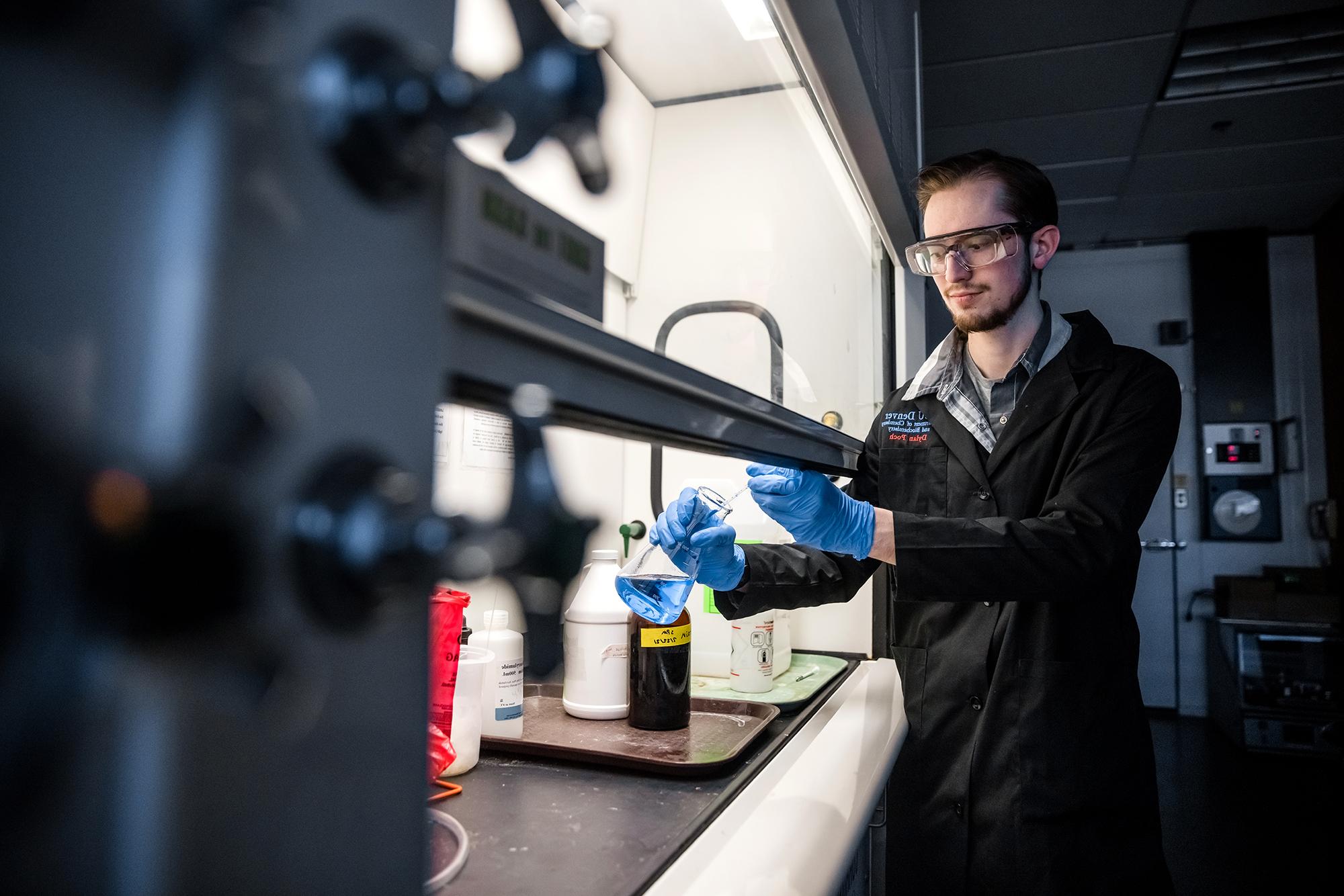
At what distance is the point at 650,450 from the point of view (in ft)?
6.01

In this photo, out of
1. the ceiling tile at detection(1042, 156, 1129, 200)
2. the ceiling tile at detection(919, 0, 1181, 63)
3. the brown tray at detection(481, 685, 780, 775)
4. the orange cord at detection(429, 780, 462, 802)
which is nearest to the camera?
the orange cord at detection(429, 780, 462, 802)

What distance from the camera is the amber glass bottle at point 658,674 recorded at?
1.16 metres

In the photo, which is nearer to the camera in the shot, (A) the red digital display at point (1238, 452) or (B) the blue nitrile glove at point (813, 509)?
(B) the blue nitrile glove at point (813, 509)

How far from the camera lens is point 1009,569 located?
1.26 m

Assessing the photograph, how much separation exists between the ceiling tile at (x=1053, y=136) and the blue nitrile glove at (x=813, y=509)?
3.21m

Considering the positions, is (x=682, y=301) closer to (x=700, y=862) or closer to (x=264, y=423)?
(x=700, y=862)

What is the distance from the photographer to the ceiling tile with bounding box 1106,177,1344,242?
170 inches

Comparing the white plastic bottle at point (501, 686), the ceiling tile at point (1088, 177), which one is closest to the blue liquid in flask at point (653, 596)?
the white plastic bottle at point (501, 686)

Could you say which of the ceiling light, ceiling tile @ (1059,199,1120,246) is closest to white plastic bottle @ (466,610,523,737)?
the ceiling light

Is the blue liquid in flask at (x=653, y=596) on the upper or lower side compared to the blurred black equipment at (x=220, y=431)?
lower

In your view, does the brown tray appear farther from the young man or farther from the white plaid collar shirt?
the white plaid collar shirt

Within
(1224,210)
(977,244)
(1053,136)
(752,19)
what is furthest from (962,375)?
(1224,210)

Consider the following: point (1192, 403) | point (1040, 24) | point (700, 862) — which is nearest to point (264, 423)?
Answer: point (700, 862)

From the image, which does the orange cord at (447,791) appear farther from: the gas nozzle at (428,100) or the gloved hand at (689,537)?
the gas nozzle at (428,100)
